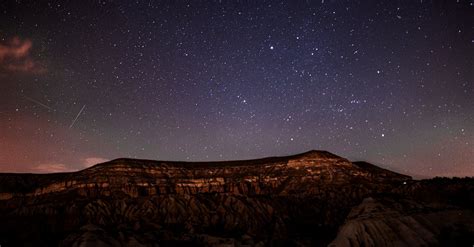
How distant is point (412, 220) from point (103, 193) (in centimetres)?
7956

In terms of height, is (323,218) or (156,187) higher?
(156,187)

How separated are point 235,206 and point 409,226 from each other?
5547 centimetres

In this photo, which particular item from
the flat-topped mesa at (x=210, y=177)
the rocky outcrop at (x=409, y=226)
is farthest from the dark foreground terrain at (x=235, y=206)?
the flat-topped mesa at (x=210, y=177)

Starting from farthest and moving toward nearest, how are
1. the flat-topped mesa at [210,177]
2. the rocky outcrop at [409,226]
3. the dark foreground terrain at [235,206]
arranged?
1. the flat-topped mesa at [210,177]
2. the dark foreground terrain at [235,206]
3. the rocky outcrop at [409,226]

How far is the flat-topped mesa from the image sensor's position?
107 m

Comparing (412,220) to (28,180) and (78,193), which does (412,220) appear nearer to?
(78,193)

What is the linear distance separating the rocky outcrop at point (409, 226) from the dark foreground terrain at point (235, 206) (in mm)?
102

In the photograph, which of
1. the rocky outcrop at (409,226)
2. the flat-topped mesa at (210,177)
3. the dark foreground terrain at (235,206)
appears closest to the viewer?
the rocky outcrop at (409,226)

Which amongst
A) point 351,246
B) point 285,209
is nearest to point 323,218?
point 285,209

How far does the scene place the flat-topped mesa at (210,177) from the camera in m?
107

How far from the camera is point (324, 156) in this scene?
417 feet

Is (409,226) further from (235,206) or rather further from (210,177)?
(210,177)

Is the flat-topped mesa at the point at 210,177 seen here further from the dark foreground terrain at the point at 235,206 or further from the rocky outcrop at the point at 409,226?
the rocky outcrop at the point at 409,226

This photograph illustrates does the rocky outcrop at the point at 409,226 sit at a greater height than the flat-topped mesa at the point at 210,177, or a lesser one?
lesser
